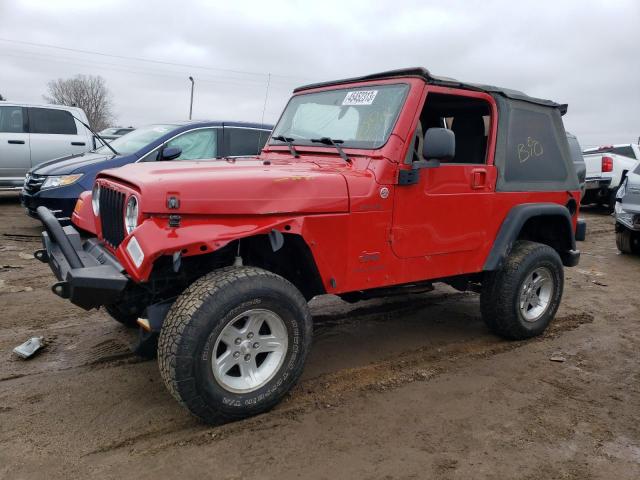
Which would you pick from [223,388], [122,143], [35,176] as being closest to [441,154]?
[223,388]

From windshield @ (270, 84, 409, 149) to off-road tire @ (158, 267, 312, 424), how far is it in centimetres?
130

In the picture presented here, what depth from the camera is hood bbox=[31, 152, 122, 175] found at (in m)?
7.25

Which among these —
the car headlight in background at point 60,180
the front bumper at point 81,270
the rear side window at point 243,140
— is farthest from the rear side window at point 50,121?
the front bumper at point 81,270

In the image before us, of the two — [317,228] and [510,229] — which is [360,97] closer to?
[317,228]

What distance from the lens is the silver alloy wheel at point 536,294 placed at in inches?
181

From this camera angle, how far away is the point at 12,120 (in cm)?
1037

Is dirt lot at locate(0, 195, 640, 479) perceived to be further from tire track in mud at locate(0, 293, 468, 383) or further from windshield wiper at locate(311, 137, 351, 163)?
windshield wiper at locate(311, 137, 351, 163)

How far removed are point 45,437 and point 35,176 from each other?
592 centimetres

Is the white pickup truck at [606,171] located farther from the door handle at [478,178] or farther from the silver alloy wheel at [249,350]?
the silver alloy wheel at [249,350]

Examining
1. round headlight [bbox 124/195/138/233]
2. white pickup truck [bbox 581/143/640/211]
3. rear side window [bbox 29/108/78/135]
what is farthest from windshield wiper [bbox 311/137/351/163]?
white pickup truck [bbox 581/143/640/211]

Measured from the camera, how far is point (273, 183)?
3088 mm

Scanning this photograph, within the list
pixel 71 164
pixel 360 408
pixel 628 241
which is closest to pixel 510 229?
pixel 360 408

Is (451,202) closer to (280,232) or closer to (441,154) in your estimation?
(441,154)

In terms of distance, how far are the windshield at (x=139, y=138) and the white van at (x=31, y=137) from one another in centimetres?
322
